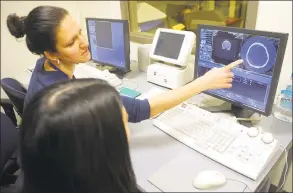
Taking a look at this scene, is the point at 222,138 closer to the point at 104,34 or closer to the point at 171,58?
the point at 171,58

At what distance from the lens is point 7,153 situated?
1.34 metres

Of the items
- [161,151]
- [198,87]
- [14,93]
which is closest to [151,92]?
[198,87]

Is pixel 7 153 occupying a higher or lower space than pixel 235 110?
lower

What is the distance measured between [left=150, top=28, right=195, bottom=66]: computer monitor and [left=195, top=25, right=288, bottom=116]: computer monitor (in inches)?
6.3

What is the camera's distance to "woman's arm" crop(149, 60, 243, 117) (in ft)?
3.26

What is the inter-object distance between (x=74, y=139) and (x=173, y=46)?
929 mm

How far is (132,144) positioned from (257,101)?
53 centimetres

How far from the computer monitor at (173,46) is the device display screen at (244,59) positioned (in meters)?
0.17

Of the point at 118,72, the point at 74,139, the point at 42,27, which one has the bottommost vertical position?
the point at 118,72

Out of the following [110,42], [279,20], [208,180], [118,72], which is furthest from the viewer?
[118,72]

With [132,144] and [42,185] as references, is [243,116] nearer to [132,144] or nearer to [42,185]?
[132,144]

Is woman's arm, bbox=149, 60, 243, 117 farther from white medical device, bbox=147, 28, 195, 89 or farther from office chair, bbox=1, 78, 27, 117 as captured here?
office chair, bbox=1, 78, 27, 117

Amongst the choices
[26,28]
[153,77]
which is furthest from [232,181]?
[26,28]

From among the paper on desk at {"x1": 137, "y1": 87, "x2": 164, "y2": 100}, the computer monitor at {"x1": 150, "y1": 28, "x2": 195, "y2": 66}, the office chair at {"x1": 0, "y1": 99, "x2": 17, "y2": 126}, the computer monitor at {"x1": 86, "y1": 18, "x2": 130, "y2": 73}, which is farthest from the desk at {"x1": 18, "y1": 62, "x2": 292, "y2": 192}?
the office chair at {"x1": 0, "y1": 99, "x2": 17, "y2": 126}
